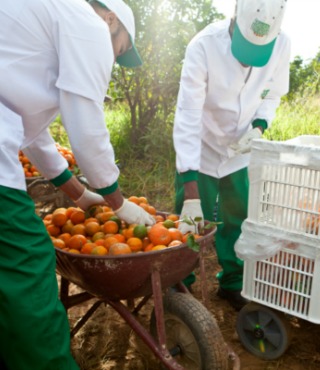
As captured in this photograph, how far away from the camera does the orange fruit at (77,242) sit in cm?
207

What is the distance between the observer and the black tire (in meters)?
2.33

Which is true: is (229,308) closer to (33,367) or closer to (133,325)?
(133,325)

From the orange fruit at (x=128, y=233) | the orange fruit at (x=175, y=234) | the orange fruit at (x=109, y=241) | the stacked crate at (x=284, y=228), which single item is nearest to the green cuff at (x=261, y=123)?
the stacked crate at (x=284, y=228)

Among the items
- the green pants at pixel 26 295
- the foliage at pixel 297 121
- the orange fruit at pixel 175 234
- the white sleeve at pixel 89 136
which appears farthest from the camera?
the foliage at pixel 297 121

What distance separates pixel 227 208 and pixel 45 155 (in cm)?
130

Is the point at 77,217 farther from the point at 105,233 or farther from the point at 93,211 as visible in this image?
the point at 105,233

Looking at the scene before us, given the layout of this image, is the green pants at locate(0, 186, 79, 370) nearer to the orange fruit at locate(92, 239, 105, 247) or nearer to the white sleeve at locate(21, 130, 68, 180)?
the orange fruit at locate(92, 239, 105, 247)

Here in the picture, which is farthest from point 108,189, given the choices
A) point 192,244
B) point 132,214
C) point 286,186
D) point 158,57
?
point 158,57

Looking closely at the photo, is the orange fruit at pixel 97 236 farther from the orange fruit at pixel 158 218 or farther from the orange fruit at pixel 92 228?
the orange fruit at pixel 158 218

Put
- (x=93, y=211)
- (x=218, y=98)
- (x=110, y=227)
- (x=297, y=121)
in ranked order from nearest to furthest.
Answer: (x=110, y=227)
(x=93, y=211)
(x=218, y=98)
(x=297, y=121)

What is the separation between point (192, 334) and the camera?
2025mm

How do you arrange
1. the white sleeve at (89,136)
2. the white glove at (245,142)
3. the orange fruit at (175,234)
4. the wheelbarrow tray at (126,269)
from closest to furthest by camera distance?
the white sleeve at (89,136), the wheelbarrow tray at (126,269), the orange fruit at (175,234), the white glove at (245,142)

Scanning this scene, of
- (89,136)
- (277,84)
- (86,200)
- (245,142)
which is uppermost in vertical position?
(277,84)

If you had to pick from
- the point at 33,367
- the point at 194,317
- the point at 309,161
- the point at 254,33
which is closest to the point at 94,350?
the point at 194,317
